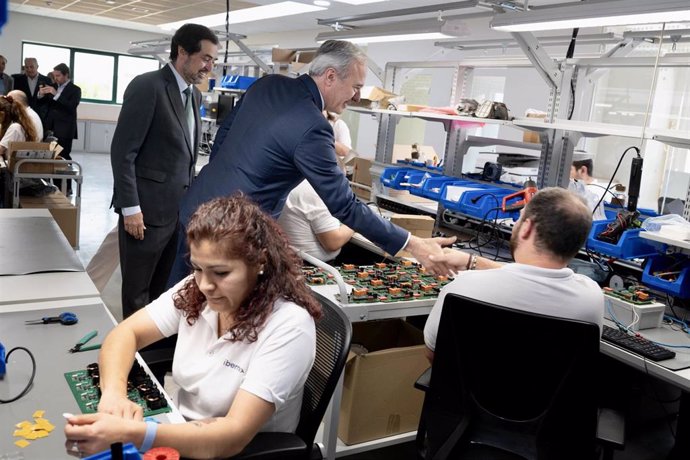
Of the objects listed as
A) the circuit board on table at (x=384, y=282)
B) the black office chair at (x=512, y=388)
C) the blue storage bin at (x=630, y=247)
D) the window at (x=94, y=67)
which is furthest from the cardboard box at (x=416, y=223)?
the window at (x=94, y=67)

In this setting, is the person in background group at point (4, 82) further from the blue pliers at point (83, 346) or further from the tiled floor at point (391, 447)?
the blue pliers at point (83, 346)

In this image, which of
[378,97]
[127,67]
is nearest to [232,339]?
[378,97]

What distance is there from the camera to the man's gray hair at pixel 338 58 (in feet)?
6.98

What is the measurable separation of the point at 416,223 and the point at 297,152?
1410mm

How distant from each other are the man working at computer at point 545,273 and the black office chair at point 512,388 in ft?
0.57

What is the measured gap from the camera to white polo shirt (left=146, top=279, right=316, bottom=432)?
4.09 ft

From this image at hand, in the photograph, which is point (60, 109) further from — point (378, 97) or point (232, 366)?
point (232, 366)

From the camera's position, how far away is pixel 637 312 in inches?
85.4

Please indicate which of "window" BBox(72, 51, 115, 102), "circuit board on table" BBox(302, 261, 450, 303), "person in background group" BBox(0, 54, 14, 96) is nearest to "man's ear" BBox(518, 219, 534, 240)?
"circuit board on table" BBox(302, 261, 450, 303)

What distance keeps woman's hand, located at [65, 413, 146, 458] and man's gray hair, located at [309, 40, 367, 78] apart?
1.44 meters

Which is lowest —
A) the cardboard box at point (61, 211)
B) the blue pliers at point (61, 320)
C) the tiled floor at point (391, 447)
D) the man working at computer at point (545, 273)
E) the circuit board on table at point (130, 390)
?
the tiled floor at point (391, 447)

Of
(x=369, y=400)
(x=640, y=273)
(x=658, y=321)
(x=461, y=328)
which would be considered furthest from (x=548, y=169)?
(x=461, y=328)

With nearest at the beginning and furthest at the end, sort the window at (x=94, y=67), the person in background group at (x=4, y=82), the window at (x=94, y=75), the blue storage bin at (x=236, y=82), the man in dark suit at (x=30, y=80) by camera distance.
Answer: the blue storage bin at (x=236, y=82) < the person in background group at (x=4, y=82) < the man in dark suit at (x=30, y=80) < the window at (x=94, y=67) < the window at (x=94, y=75)

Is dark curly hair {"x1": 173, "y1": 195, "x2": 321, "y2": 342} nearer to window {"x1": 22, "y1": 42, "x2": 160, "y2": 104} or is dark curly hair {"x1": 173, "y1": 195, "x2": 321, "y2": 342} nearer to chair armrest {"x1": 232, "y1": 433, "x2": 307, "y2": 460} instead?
chair armrest {"x1": 232, "y1": 433, "x2": 307, "y2": 460}
